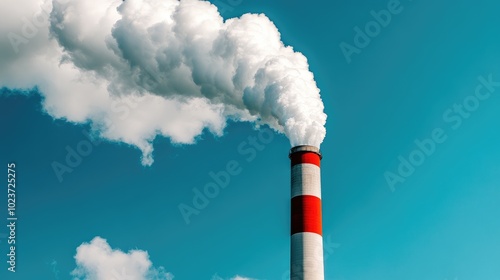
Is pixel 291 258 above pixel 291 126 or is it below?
below

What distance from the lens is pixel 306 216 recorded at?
28438mm

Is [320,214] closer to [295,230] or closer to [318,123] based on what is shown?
[295,230]

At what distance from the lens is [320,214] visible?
95.3ft

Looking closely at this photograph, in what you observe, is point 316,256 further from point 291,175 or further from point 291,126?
point 291,126

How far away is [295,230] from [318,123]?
19.7ft

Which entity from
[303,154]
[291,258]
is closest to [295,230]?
[291,258]

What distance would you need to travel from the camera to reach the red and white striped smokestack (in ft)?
90.9

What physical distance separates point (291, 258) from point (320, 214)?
263cm

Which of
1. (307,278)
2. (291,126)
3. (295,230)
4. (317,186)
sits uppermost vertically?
(291,126)

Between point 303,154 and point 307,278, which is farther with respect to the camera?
point 303,154

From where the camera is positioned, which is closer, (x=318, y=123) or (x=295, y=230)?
(x=295, y=230)

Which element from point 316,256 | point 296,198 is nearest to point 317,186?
point 296,198

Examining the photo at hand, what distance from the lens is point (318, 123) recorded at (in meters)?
31.1

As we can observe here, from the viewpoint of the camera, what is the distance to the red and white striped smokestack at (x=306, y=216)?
27.7m
